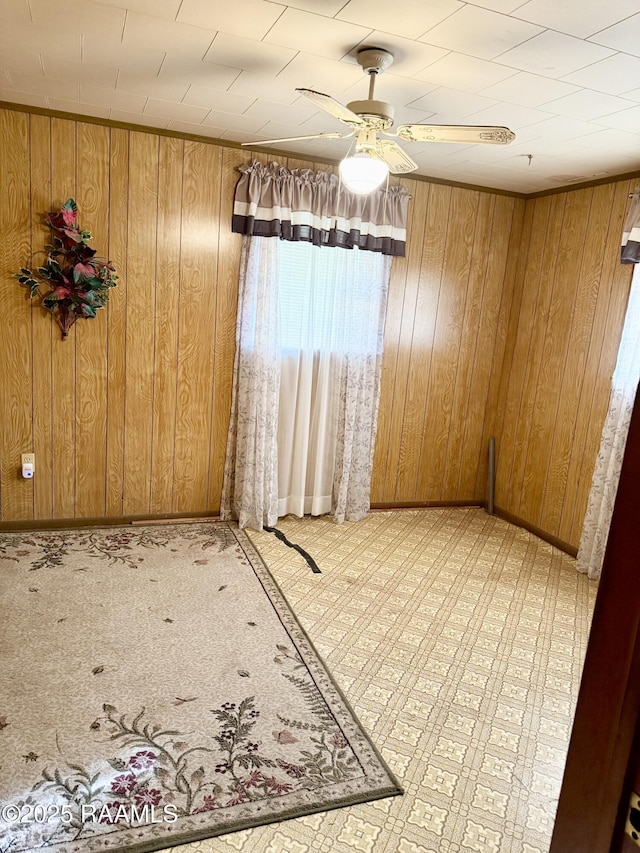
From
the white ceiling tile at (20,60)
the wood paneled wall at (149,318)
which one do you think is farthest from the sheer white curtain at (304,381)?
the white ceiling tile at (20,60)

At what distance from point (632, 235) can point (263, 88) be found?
2.35 meters

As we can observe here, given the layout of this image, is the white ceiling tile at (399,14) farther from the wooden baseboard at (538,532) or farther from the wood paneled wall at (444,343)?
the wooden baseboard at (538,532)

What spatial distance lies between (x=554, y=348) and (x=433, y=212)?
4.51 feet

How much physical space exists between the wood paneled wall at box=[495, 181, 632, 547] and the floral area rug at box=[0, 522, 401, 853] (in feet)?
7.52

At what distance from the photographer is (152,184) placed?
12.3 feet

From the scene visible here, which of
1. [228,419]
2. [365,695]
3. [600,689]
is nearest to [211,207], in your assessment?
[228,419]

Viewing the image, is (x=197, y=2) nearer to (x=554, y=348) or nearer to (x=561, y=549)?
(x=554, y=348)

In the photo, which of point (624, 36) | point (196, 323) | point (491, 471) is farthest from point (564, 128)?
point (491, 471)

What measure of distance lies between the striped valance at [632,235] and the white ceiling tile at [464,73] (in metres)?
1.56

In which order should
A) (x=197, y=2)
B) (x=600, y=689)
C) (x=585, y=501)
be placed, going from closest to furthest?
1. (x=600, y=689)
2. (x=197, y=2)
3. (x=585, y=501)

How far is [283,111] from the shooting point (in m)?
3.11

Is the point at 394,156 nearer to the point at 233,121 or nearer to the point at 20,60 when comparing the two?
the point at 233,121

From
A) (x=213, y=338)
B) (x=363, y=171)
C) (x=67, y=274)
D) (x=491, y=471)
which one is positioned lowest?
(x=491, y=471)

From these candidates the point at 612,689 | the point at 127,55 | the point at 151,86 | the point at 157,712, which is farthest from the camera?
the point at 151,86
